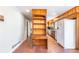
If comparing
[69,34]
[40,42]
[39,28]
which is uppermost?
[39,28]

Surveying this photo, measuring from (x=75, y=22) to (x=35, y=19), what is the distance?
2270 mm

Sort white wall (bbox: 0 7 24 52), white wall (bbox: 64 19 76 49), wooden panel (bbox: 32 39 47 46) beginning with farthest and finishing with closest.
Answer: wooden panel (bbox: 32 39 47 46)
white wall (bbox: 64 19 76 49)
white wall (bbox: 0 7 24 52)

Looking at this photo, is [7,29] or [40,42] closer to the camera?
[7,29]

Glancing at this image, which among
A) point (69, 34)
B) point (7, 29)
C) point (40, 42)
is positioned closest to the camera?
point (7, 29)

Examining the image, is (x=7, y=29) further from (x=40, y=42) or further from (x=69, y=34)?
(x=69, y=34)

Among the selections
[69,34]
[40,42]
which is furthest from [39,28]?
[69,34]

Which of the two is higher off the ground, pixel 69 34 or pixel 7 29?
pixel 7 29

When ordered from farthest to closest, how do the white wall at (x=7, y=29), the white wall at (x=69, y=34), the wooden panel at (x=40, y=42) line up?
the wooden panel at (x=40, y=42) < the white wall at (x=69, y=34) < the white wall at (x=7, y=29)

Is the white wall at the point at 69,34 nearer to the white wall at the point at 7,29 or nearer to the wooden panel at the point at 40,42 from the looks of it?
the wooden panel at the point at 40,42

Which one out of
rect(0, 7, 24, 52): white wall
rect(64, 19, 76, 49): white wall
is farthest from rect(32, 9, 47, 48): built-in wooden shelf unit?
rect(0, 7, 24, 52): white wall

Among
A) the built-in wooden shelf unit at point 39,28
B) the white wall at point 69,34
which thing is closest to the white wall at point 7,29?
the built-in wooden shelf unit at point 39,28

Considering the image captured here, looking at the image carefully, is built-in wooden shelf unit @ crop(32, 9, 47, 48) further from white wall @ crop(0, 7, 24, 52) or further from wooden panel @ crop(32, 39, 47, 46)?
white wall @ crop(0, 7, 24, 52)

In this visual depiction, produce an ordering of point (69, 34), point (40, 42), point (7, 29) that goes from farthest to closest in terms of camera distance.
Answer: point (40, 42)
point (69, 34)
point (7, 29)
